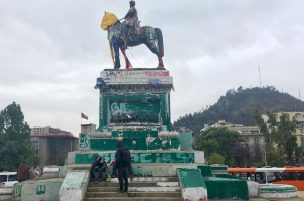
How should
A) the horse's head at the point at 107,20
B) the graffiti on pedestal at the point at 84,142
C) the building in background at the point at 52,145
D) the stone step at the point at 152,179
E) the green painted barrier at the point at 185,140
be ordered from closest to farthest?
the stone step at the point at 152,179 → the graffiti on pedestal at the point at 84,142 → the green painted barrier at the point at 185,140 → the horse's head at the point at 107,20 → the building in background at the point at 52,145

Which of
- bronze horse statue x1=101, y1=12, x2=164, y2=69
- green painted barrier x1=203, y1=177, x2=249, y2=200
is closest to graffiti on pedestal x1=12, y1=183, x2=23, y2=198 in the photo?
green painted barrier x1=203, y1=177, x2=249, y2=200

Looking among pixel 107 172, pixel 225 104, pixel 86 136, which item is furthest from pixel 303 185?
pixel 225 104

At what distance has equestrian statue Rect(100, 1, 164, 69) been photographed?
26188mm

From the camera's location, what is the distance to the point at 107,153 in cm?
1911

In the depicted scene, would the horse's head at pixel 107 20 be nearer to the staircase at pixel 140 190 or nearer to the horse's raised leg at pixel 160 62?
the horse's raised leg at pixel 160 62

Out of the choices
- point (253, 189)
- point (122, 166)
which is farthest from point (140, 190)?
point (253, 189)

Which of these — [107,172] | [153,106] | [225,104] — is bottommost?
[107,172]

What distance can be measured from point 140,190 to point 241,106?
6080 inches

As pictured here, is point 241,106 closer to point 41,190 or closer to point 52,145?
point 52,145

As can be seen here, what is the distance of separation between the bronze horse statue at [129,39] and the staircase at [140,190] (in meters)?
12.3

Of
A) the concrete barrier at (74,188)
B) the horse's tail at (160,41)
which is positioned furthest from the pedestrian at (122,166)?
the horse's tail at (160,41)

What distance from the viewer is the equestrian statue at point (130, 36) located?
2619cm

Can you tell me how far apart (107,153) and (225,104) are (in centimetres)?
15505

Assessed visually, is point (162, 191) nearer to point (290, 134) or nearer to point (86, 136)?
point (86, 136)
